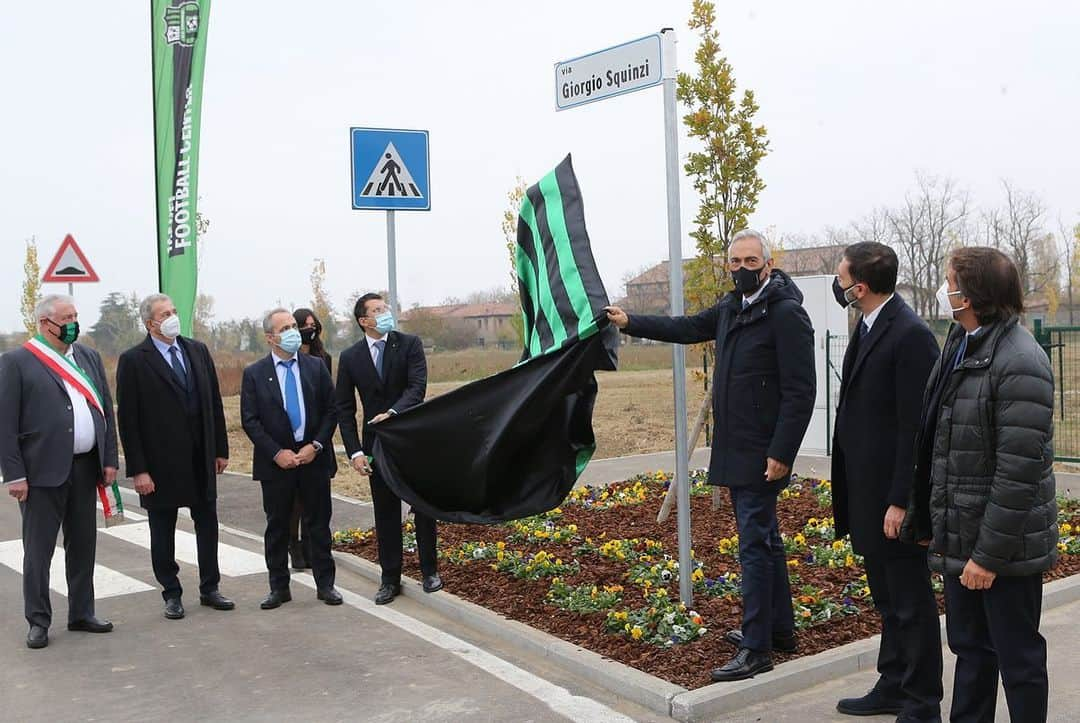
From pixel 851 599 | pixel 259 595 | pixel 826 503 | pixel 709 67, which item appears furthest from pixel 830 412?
pixel 259 595

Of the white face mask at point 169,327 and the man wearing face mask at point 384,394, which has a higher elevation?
the white face mask at point 169,327

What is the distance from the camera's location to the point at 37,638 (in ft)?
21.4

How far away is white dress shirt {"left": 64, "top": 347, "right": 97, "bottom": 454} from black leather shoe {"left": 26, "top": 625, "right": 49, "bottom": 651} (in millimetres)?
1151

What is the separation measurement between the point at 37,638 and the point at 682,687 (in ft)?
13.6

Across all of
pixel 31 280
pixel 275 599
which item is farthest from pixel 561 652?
pixel 31 280

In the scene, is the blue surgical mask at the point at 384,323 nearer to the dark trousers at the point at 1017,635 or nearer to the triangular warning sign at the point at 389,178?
the triangular warning sign at the point at 389,178

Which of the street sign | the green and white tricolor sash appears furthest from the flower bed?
the street sign

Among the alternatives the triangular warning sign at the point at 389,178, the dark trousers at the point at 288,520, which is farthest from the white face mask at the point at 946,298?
the triangular warning sign at the point at 389,178

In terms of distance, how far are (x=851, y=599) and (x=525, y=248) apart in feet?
9.87

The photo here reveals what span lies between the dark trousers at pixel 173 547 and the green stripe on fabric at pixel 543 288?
287cm

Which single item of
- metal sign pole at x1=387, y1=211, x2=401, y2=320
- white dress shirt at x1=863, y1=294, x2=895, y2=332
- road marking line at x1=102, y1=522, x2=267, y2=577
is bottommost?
road marking line at x1=102, y1=522, x2=267, y2=577

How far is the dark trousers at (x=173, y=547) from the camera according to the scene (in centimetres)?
727

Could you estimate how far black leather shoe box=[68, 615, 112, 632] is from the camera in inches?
270

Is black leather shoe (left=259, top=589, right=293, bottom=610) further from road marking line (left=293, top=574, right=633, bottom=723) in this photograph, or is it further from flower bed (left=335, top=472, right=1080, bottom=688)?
flower bed (left=335, top=472, right=1080, bottom=688)
